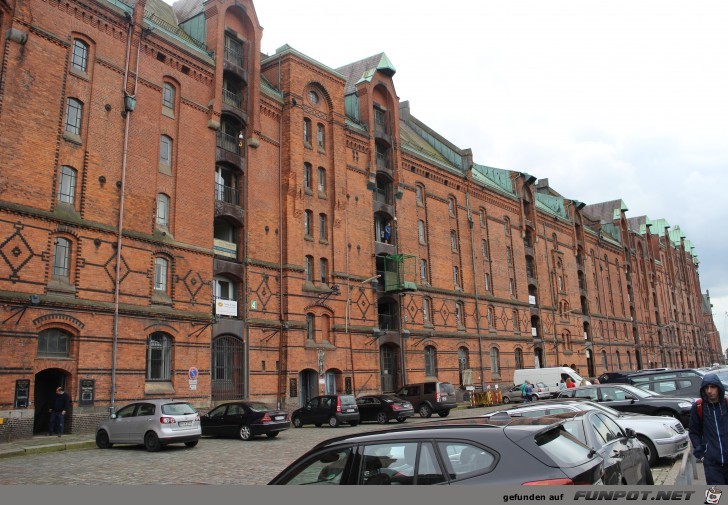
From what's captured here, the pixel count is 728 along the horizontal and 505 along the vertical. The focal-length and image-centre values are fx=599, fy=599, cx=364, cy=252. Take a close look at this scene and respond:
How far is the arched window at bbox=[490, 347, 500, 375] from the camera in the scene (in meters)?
45.7

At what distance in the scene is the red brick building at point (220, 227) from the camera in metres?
21.0

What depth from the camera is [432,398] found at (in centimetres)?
3036

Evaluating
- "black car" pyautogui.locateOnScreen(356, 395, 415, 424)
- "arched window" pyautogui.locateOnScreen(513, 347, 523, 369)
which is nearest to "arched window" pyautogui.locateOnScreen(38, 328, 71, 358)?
"black car" pyautogui.locateOnScreen(356, 395, 415, 424)

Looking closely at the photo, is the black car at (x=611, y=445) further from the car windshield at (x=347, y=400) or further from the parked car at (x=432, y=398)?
the parked car at (x=432, y=398)

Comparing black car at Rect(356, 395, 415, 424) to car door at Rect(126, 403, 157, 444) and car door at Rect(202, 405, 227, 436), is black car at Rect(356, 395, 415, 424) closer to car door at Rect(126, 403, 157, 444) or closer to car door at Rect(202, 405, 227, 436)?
car door at Rect(202, 405, 227, 436)

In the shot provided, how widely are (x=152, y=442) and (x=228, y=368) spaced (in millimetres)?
9987

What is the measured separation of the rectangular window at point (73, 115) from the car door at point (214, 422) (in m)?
11.7

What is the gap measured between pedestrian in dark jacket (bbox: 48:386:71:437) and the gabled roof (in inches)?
1058

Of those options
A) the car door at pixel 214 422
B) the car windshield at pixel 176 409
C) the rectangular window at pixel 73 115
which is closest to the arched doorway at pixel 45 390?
the car door at pixel 214 422

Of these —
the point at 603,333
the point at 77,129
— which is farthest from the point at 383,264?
the point at 603,333

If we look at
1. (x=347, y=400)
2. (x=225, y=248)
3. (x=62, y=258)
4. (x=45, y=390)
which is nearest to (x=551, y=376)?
(x=347, y=400)

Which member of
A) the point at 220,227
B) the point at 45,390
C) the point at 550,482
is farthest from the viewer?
the point at 220,227

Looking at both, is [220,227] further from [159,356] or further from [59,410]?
[59,410]

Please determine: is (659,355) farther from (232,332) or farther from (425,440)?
(425,440)
